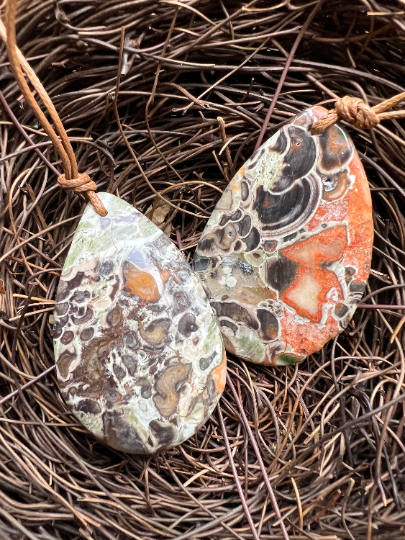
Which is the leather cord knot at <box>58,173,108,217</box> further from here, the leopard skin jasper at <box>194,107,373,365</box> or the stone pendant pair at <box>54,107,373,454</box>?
the leopard skin jasper at <box>194,107,373,365</box>

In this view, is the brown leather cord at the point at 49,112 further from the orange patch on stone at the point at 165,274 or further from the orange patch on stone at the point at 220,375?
the orange patch on stone at the point at 220,375

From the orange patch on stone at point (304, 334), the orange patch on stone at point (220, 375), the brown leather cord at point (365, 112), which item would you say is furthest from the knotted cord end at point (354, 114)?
the orange patch on stone at point (220, 375)

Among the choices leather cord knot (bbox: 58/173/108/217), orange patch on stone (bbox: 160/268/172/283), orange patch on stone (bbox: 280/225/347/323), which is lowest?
orange patch on stone (bbox: 280/225/347/323)

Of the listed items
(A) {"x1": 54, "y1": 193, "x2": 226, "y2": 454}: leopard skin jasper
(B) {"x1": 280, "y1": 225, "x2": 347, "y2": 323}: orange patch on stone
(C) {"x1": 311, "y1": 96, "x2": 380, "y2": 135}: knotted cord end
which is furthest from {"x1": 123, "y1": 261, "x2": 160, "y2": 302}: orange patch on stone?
(C) {"x1": 311, "y1": 96, "x2": 380, "y2": 135}: knotted cord end

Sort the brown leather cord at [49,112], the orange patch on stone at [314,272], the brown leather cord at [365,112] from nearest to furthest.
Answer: the brown leather cord at [49,112]
the brown leather cord at [365,112]
the orange patch on stone at [314,272]

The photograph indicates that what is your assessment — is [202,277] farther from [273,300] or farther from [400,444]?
[400,444]

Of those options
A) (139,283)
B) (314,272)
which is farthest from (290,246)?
(139,283)

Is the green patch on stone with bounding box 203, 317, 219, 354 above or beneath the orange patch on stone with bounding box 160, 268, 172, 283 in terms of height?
beneath
